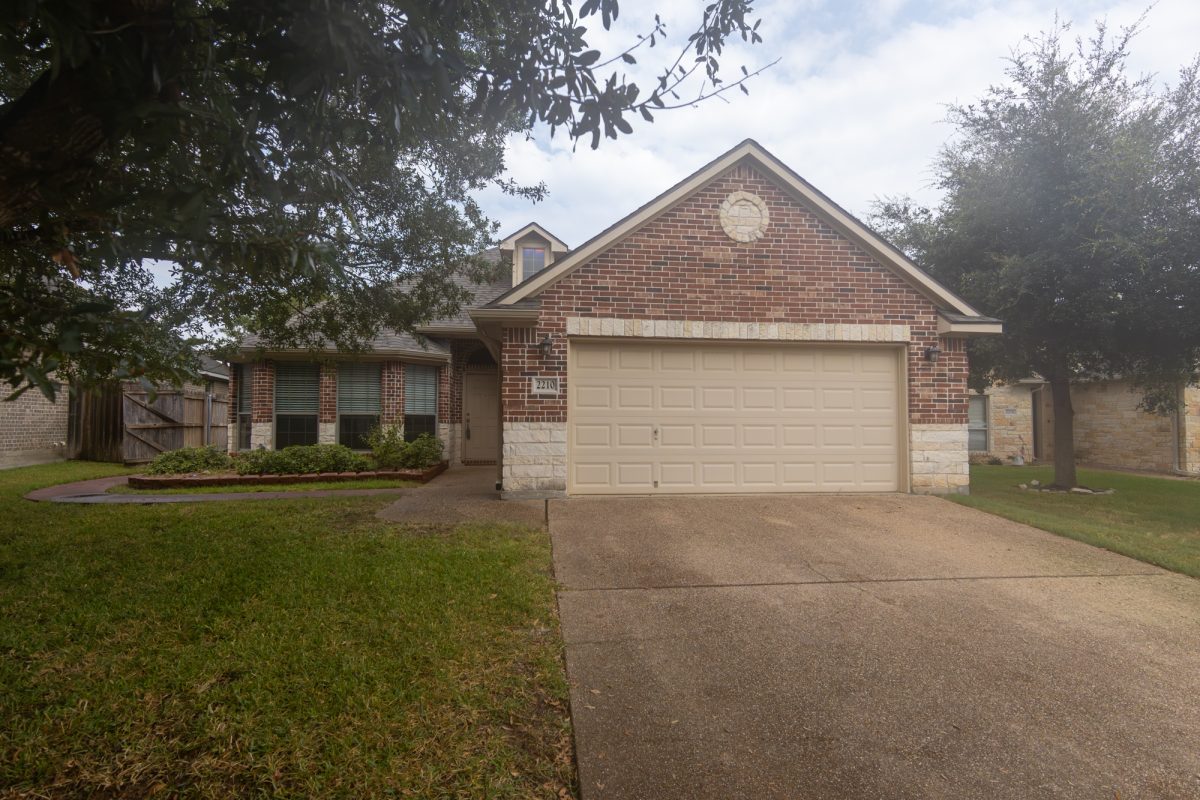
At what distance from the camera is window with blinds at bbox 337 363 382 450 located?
13.8 m

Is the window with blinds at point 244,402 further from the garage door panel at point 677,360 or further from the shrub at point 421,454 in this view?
the garage door panel at point 677,360

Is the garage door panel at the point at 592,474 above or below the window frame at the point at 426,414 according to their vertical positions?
below

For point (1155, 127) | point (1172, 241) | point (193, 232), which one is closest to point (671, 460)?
point (193, 232)

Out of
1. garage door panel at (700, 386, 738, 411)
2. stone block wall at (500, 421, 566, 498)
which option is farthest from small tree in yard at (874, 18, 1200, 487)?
stone block wall at (500, 421, 566, 498)

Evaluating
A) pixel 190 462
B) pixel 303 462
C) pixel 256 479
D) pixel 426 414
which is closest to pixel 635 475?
pixel 303 462

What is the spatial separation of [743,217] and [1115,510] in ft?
26.7

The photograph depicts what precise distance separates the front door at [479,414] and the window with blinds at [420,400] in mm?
790

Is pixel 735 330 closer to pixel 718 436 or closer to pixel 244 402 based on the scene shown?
pixel 718 436

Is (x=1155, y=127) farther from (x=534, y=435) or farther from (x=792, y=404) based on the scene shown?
(x=534, y=435)

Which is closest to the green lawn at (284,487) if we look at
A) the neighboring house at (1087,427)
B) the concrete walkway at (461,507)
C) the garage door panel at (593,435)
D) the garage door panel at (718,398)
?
the concrete walkway at (461,507)

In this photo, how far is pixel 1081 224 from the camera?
9.88m

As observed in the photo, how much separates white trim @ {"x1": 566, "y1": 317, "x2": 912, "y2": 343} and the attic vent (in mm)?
1296

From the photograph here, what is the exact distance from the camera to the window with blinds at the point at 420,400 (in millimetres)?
14047

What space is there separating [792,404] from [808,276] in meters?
1.82
